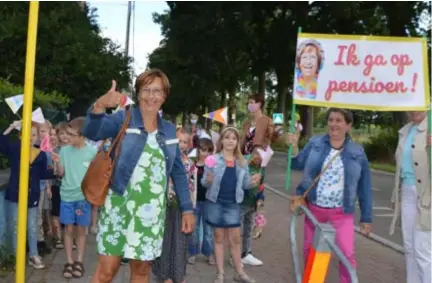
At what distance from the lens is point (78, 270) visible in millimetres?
5953

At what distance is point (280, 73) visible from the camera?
38.3m

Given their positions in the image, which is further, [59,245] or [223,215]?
[59,245]

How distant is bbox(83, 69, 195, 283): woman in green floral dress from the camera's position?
3.74 meters

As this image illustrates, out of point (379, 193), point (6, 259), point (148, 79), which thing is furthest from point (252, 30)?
point (148, 79)

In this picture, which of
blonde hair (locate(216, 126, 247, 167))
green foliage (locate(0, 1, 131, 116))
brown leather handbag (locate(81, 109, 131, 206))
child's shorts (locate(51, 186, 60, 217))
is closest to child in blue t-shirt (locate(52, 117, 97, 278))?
child's shorts (locate(51, 186, 60, 217))

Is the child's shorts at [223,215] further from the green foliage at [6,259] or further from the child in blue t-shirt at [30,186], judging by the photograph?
the green foliage at [6,259]

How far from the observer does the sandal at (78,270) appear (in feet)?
19.3

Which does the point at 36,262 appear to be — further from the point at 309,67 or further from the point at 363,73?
the point at 363,73

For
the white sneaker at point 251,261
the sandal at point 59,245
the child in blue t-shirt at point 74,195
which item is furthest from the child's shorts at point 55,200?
the white sneaker at point 251,261

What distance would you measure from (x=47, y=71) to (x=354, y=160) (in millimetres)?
11223

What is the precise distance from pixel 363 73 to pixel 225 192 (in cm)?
172

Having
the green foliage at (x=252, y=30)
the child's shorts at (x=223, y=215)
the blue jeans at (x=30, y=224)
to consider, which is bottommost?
the blue jeans at (x=30, y=224)

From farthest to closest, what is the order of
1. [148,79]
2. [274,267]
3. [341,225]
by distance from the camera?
[274,267] < [341,225] < [148,79]

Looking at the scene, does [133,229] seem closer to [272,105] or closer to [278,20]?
[278,20]
